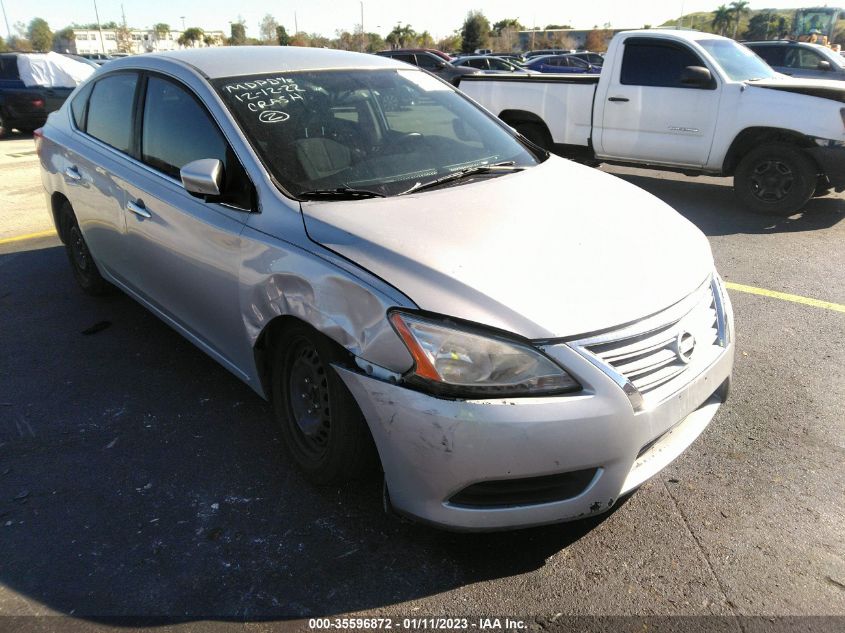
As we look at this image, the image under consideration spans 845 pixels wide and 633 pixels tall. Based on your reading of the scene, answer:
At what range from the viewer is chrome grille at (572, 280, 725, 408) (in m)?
2.19

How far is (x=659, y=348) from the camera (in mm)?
2320

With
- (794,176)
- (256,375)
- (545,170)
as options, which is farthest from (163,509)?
(794,176)

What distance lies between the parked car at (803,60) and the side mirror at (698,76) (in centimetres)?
760

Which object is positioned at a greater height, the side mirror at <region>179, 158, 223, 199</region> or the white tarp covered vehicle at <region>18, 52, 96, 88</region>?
the side mirror at <region>179, 158, 223, 199</region>

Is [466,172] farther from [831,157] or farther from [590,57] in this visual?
[590,57]

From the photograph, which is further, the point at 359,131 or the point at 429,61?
the point at 429,61

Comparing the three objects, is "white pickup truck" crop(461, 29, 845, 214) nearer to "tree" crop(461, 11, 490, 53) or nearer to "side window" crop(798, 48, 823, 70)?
"side window" crop(798, 48, 823, 70)

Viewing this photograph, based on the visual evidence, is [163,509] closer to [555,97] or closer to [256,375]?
[256,375]

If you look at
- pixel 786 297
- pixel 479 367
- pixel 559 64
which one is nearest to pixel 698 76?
pixel 786 297

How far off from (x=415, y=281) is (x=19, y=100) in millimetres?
15501

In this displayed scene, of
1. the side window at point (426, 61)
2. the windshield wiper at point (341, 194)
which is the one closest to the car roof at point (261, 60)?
the windshield wiper at point (341, 194)

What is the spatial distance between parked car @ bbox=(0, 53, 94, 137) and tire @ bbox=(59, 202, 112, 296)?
11.4m

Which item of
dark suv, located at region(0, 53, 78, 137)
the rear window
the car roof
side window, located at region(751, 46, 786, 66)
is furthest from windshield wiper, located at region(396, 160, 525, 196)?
the rear window

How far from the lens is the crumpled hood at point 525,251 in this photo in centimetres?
223
